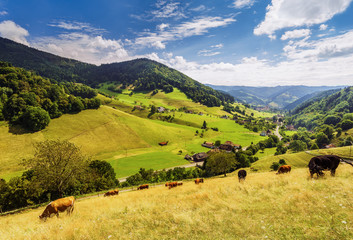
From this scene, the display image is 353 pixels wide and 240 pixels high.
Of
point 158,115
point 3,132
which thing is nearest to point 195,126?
point 158,115

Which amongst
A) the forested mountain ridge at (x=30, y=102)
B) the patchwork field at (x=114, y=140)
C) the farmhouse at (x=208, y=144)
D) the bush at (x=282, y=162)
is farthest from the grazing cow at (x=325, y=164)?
the forested mountain ridge at (x=30, y=102)

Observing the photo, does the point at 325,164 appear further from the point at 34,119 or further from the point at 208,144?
the point at 34,119

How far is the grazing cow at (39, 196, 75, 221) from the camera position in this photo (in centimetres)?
1628

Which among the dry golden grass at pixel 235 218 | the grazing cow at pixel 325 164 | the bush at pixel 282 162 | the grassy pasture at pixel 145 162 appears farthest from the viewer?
the grassy pasture at pixel 145 162

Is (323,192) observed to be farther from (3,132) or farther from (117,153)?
(3,132)

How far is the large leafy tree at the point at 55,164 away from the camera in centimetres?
2658

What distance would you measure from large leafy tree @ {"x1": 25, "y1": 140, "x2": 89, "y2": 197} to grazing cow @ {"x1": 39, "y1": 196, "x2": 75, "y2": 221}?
496 inches

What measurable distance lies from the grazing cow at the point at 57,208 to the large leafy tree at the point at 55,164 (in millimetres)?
12599

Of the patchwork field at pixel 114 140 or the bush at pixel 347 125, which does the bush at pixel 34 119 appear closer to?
the patchwork field at pixel 114 140

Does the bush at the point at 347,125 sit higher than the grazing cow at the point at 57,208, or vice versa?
the grazing cow at the point at 57,208

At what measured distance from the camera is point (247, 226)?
33.1ft

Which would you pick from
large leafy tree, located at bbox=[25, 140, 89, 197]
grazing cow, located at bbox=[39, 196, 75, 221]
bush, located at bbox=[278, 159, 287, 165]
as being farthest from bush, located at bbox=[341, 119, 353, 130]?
grazing cow, located at bbox=[39, 196, 75, 221]

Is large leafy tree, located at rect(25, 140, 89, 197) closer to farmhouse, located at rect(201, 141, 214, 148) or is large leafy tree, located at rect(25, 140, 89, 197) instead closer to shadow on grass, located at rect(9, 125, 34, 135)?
shadow on grass, located at rect(9, 125, 34, 135)

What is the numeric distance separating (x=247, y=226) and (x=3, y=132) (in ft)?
403
